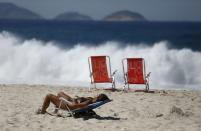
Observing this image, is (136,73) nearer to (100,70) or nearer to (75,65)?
(100,70)

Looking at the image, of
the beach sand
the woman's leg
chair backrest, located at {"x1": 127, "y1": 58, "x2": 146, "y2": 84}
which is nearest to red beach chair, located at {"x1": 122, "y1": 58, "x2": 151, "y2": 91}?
chair backrest, located at {"x1": 127, "y1": 58, "x2": 146, "y2": 84}

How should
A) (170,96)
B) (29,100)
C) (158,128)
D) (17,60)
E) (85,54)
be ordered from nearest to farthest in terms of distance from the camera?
(158,128) < (29,100) < (170,96) < (17,60) < (85,54)

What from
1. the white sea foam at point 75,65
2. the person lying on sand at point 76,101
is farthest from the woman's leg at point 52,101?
the white sea foam at point 75,65

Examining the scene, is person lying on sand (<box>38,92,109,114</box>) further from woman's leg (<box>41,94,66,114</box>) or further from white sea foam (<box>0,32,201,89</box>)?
white sea foam (<box>0,32,201,89</box>)

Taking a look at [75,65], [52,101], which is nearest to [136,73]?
[52,101]

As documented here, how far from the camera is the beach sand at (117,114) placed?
841cm

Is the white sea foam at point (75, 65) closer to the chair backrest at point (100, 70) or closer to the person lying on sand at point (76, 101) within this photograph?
the chair backrest at point (100, 70)

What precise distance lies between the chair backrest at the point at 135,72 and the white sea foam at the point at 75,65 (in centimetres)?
259

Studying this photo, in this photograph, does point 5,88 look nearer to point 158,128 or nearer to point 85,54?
point 158,128

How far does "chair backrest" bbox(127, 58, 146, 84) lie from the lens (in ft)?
43.6

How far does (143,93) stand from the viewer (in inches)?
515

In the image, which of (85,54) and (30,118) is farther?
(85,54)

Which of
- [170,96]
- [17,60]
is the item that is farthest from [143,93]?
[17,60]

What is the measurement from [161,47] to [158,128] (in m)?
17.7
